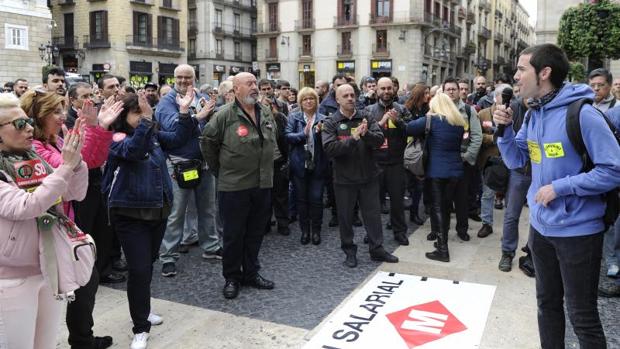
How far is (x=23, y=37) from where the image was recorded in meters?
28.5

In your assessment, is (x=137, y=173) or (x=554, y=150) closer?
(x=554, y=150)

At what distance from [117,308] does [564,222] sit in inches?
138

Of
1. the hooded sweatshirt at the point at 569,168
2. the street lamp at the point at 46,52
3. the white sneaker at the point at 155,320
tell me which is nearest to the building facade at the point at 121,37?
the street lamp at the point at 46,52

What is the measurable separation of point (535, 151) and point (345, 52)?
4108cm

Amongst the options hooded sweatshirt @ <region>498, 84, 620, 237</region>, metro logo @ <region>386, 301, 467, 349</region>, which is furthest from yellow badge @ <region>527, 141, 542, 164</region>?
metro logo @ <region>386, 301, 467, 349</region>

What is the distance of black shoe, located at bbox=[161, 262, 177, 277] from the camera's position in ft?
16.7

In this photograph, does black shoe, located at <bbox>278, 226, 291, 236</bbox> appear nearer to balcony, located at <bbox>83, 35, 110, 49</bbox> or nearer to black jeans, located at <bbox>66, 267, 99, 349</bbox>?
black jeans, located at <bbox>66, 267, 99, 349</bbox>

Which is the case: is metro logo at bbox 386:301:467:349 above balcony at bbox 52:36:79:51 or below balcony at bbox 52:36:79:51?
below

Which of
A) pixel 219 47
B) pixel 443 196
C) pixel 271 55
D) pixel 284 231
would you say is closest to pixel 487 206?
pixel 443 196

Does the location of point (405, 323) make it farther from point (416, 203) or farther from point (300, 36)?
point (300, 36)

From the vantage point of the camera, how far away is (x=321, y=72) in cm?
4359

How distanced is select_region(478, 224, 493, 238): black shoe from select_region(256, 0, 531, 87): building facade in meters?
34.1

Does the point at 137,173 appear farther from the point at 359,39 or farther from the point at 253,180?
the point at 359,39

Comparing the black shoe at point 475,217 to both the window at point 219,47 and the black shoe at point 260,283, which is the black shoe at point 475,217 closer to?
the black shoe at point 260,283
